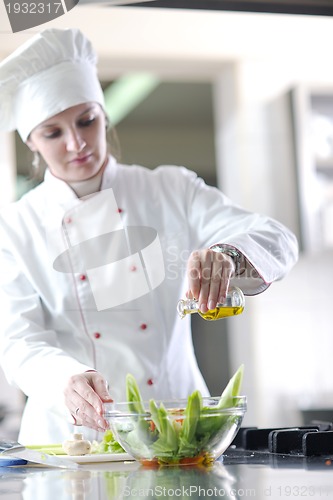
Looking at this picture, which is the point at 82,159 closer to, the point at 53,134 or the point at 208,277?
the point at 53,134

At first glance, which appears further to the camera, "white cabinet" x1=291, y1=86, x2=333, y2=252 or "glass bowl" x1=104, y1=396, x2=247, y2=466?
"white cabinet" x1=291, y1=86, x2=333, y2=252

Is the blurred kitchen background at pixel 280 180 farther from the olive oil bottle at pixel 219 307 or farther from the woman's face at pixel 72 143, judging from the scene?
the olive oil bottle at pixel 219 307

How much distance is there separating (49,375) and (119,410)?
41cm

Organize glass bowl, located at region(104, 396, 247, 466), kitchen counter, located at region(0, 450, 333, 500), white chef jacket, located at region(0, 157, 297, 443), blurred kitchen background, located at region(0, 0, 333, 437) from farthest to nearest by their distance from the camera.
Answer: blurred kitchen background, located at region(0, 0, 333, 437), white chef jacket, located at region(0, 157, 297, 443), glass bowl, located at region(104, 396, 247, 466), kitchen counter, located at region(0, 450, 333, 500)

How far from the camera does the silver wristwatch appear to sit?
1564 mm

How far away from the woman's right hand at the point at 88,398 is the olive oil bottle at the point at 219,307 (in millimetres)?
192

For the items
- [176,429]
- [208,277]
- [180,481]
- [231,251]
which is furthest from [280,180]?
[180,481]

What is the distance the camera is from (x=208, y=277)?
4.55 feet

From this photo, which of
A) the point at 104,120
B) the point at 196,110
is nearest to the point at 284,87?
the point at 196,110

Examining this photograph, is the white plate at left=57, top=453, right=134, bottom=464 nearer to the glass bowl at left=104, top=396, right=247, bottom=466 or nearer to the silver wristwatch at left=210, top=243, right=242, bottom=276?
the glass bowl at left=104, top=396, right=247, bottom=466

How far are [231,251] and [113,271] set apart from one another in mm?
516

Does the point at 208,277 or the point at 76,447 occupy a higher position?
the point at 208,277

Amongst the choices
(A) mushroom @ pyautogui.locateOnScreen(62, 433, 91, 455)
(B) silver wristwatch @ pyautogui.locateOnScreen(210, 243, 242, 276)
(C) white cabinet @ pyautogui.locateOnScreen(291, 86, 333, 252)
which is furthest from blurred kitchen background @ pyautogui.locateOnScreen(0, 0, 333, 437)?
(A) mushroom @ pyautogui.locateOnScreen(62, 433, 91, 455)

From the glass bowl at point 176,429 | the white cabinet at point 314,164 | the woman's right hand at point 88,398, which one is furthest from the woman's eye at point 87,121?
the white cabinet at point 314,164
